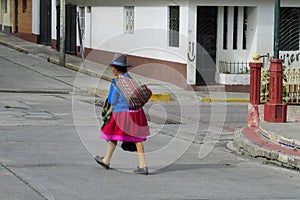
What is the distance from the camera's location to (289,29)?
23875 millimetres

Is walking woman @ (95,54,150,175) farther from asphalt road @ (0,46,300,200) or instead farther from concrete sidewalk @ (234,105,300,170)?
concrete sidewalk @ (234,105,300,170)

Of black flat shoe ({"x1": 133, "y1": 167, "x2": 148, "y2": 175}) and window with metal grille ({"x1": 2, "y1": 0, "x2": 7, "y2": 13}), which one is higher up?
window with metal grille ({"x1": 2, "y1": 0, "x2": 7, "y2": 13})

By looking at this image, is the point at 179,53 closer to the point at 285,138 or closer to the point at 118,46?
the point at 118,46

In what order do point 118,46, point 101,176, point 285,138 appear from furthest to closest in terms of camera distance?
point 118,46, point 285,138, point 101,176

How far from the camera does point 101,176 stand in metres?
10.0

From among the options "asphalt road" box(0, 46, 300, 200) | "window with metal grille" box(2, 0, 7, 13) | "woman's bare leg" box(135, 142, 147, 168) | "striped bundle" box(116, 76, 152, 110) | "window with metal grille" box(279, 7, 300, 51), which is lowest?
"asphalt road" box(0, 46, 300, 200)

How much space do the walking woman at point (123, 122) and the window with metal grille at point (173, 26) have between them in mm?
13465

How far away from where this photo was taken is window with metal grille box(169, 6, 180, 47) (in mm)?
23656

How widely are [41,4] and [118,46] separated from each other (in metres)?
10.5

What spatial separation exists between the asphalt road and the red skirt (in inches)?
20.8

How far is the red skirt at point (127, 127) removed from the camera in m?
10.1

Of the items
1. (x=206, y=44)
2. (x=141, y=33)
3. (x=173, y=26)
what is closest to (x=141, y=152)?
(x=206, y=44)

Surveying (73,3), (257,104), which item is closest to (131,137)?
(257,104)

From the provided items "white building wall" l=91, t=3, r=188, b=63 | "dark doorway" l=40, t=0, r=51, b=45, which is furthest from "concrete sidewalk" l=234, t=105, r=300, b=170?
"dark doorway" l=40, t=0, r=51, b=45
